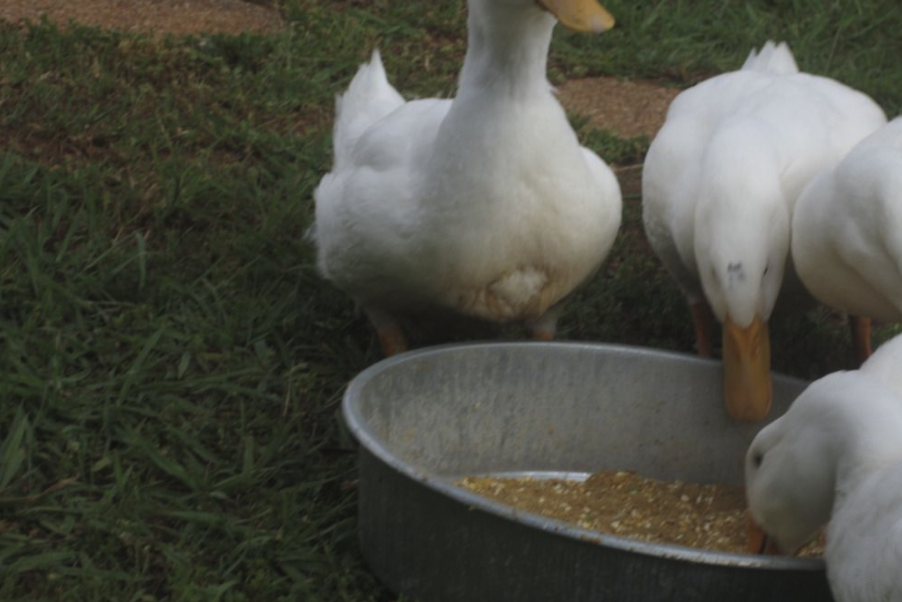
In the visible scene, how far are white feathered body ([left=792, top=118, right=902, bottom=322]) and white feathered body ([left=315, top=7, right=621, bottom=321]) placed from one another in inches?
21.3

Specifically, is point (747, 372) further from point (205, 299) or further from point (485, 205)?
point (205, 299)

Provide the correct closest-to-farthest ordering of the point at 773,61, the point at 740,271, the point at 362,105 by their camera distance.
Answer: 1. the point at 740,271
2. the point at 362,105
3. the point at 773,61

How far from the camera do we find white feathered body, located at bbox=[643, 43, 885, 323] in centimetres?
388

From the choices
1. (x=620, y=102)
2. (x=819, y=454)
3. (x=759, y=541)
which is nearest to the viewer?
(x=819, y=454)

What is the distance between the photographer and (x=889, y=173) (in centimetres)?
378

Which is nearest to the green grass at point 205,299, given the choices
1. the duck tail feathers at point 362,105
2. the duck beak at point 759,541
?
the duck tail feathers at point 362,105

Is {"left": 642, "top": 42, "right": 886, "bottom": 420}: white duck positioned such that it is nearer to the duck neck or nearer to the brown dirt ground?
the duck neck

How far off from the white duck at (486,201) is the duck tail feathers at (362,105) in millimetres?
549

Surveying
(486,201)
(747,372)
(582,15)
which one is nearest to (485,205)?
(486,201)

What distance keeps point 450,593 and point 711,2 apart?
4.57 m

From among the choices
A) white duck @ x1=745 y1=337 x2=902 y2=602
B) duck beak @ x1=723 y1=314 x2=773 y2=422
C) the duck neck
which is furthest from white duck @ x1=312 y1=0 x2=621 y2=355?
white duck @ x1=745 y1=337 x2=902 y2=602

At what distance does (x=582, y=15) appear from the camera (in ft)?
11.1

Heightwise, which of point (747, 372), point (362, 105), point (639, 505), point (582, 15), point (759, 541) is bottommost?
point (639, 505)

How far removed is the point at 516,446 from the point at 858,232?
1.04 metres
